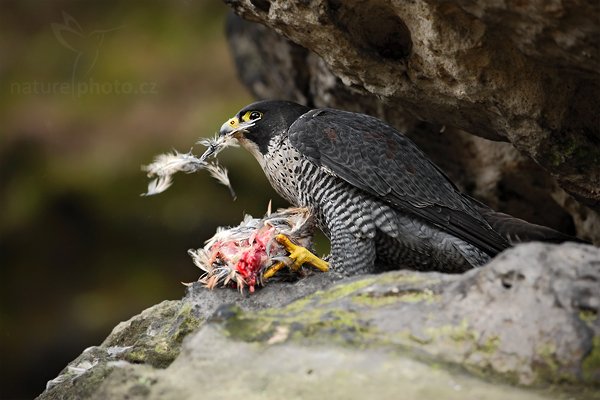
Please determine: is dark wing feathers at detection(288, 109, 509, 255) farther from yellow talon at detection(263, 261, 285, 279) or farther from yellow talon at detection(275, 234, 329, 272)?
yellow talon at detection(263, 261, 285, 279)

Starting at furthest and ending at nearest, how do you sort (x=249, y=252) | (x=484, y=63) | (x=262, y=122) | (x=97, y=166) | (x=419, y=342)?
(x=97, y=166) → (x=262, y=122) → (x=249, y=252) → (x=484, y=63) → (x=419, y=342)

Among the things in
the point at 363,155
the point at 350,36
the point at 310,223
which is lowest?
the point at 310,223

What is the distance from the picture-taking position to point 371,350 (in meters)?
3.35

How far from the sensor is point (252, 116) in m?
5.26

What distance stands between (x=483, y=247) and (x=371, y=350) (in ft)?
5.16

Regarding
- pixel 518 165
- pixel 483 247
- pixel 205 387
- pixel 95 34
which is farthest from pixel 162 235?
pixel 205 387

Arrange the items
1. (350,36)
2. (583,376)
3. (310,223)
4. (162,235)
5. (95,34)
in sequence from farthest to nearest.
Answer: (95,34) → (162,235) → (310,223) → (350,36) → (583,376)

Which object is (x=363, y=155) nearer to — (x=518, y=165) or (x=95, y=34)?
(x=518, y=165)

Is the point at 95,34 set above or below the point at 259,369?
below

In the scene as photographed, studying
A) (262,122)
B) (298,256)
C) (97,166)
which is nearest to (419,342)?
(298,256)

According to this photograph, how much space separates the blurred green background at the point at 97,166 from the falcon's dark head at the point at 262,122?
5.15 metres

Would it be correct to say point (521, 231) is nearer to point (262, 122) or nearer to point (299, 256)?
point (299, 256)

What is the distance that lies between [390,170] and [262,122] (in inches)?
30.6

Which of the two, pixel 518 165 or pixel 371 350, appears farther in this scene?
pixel 518 165
